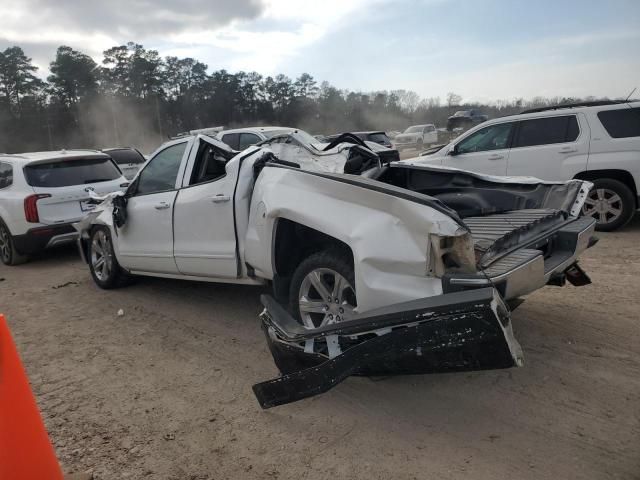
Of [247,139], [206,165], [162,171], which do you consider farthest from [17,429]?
[247,139]

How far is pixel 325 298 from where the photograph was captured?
11.0 ft

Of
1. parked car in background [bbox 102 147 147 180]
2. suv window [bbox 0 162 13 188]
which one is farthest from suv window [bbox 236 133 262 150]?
suv window [bbox 0 162 13 188]

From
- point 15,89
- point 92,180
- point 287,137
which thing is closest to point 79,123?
point 15,89

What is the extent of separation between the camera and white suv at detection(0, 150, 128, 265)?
7152 millimetres

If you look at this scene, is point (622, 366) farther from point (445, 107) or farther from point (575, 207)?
point (445, 107)

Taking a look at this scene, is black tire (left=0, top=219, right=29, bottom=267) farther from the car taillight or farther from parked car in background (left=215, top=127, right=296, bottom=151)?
parked car in background (left=215, top=127, right=296, bottom=151)

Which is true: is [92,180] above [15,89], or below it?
below

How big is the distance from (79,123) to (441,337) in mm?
42013

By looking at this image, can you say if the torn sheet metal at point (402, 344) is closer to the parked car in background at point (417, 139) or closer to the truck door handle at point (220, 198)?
the truck door handle at point (220, 198)

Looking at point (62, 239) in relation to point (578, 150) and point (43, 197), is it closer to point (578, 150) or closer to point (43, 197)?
point (43, 197)

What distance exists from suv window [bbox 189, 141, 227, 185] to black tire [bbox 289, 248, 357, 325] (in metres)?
→ 1.67

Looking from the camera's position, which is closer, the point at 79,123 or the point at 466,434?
the point at 466,434

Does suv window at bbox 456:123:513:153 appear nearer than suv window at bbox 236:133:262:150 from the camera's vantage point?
Yes

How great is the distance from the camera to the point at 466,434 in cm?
268
